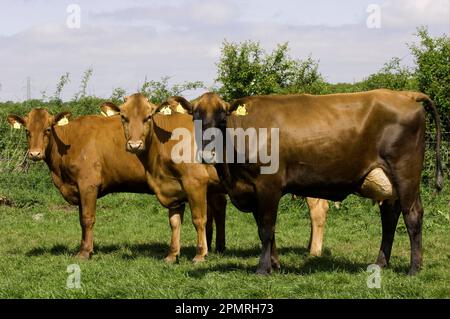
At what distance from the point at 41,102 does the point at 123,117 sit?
12.1 meters

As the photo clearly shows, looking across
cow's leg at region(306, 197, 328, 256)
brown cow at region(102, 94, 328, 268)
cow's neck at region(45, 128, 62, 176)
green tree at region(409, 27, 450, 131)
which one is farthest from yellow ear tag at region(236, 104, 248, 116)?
green tree at region(409, 27, 450, 131)

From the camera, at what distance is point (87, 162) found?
1015 cm

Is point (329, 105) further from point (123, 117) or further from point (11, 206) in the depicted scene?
point (11, 206)

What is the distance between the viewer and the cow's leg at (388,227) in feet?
28.0

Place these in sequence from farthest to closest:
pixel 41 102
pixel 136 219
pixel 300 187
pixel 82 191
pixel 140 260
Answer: pixel 41 102 → pixel 136 219 → pixel 82 191 → pixel 140 260 → pixel 300 187

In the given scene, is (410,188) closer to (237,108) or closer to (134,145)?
(237,108)

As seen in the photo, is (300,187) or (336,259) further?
(336,259)

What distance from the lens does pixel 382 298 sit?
253 inches

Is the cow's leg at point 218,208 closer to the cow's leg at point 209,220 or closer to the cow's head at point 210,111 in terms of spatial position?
the cow's leg at point 209,220

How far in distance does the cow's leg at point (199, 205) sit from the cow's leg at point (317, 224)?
1.76 metres

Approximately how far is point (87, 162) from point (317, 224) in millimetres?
3767

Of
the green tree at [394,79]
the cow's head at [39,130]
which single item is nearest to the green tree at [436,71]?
the green tree at [394,79]

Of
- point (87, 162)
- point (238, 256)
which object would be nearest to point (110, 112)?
point (87, 162)

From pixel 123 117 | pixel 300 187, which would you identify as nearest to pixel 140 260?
pixel 123 117
